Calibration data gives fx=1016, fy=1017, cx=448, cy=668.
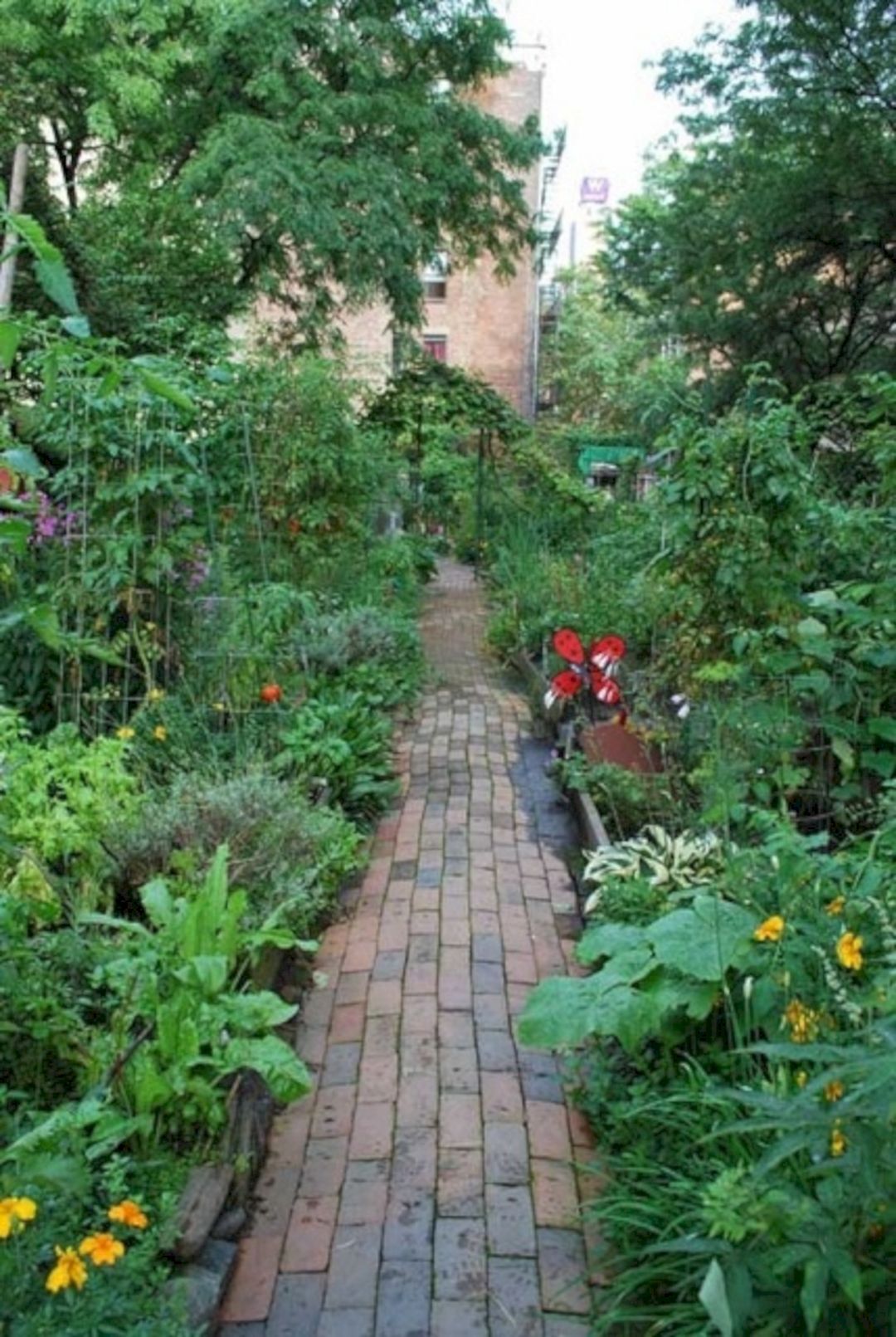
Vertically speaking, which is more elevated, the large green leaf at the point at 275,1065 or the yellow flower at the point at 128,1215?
the yellow flower at the point at 128,1215

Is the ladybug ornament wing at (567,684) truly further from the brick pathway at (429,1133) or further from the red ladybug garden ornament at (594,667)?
the brick pathway at (429,1133)

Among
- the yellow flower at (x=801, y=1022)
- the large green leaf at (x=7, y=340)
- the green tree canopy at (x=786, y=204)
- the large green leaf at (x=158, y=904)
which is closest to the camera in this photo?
the large green leaf at (x=7, y=340)

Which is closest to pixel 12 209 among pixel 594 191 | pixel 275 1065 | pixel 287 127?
pixel 275 1065

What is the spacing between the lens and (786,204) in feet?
34.6

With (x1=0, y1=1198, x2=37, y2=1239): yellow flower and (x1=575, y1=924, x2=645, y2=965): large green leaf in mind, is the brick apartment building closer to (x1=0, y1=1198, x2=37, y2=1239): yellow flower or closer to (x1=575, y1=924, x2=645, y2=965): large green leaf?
(x1=575, y1=924, x2=645, y2=965): large green leaf

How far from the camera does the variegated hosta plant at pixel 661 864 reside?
10.1 feet

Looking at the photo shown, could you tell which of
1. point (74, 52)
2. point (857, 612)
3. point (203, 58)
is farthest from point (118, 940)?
point (203, 58)

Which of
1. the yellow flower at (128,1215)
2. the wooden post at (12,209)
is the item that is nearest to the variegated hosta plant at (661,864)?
the yellow flower at (128,1215)

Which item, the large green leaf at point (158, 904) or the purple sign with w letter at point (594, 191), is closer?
the large green leaf at point (158, 904)

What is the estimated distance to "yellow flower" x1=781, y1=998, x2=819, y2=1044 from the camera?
1.81m

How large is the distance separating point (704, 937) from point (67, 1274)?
1.45m

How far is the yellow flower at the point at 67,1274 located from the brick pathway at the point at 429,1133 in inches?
24.4

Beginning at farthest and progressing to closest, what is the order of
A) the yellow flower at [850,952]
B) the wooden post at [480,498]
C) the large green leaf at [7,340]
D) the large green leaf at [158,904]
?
the wooden post at [480,498]
the large green leaf at [158,904]
the yellow flower at [850,952]
the large green leaf at [7,340]

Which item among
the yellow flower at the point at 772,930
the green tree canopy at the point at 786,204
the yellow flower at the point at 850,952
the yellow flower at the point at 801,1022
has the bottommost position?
the yellow flower at the point at 801,1022
